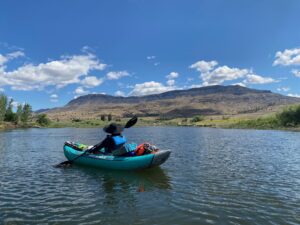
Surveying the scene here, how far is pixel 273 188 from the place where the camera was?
57.5 feet

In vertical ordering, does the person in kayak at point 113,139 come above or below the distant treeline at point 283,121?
below

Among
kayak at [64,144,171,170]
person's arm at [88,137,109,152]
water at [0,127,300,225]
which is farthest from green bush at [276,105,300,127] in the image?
person's arm at [88,137,109,152]

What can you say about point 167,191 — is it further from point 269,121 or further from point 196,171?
point 269,121

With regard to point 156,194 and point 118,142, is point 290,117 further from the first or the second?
point 156,194

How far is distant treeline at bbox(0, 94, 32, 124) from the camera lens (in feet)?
372

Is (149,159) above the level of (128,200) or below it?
above

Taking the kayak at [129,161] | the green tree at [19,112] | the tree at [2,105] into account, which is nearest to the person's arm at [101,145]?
the kayak at [129,161]

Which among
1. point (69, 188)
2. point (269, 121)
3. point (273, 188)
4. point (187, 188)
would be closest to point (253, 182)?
point (273, 188)

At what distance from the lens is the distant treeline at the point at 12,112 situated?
113 meters

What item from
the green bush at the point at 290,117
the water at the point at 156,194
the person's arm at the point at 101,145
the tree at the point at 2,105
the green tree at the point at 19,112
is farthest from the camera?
the green tree at the point at 19,112

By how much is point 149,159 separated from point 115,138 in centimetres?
344

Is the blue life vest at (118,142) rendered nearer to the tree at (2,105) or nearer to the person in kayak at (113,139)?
the person in kayak at (113,139)

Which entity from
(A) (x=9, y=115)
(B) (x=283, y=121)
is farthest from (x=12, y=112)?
(B) (x=283, y=121)

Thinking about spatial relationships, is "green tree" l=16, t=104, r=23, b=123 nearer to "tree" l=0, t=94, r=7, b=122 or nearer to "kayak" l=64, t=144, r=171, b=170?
"tree" l=0, t=94, r=7, b=122
